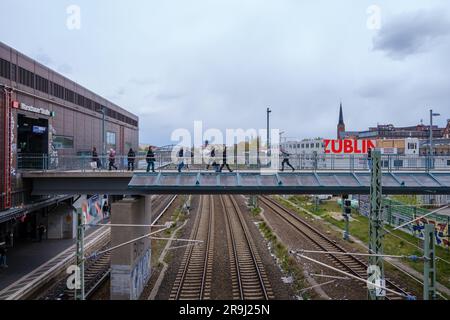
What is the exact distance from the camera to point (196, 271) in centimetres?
2089

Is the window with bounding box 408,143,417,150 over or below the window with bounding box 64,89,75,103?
below

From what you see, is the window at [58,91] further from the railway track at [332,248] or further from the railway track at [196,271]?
the railway track at [332,248]

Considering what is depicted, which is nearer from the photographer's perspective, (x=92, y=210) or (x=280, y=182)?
(x=280, y=182)

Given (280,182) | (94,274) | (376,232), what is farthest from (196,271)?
(376,232)

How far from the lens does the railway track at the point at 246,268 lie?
17.6m

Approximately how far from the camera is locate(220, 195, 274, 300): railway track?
1756 centimetres

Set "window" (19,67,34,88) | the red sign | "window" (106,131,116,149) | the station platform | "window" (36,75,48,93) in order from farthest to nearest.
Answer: "window" (106,131,116,149) → the red sign → "window" (36,75,48,93) → "window" (19,67,34,88) → the station platform

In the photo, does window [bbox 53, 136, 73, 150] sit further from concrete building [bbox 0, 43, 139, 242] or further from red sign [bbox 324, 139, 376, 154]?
red sign [bbox 324, 139, 376, 154]

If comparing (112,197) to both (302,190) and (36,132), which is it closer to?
(36,132)

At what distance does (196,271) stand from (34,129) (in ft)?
53.5

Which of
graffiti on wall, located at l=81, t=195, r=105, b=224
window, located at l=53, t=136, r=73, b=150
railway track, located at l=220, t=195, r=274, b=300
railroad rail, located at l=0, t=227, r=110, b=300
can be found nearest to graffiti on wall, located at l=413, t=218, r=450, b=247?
railway track, located at l=220, t=195, r=274, b=300

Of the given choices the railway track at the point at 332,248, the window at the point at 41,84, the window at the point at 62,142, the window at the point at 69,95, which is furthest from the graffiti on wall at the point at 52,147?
the railway track at the point at 332,248

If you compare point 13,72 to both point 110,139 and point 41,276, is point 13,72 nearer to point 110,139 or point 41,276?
point 41,276

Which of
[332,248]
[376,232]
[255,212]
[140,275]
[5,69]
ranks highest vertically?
[5,69]
